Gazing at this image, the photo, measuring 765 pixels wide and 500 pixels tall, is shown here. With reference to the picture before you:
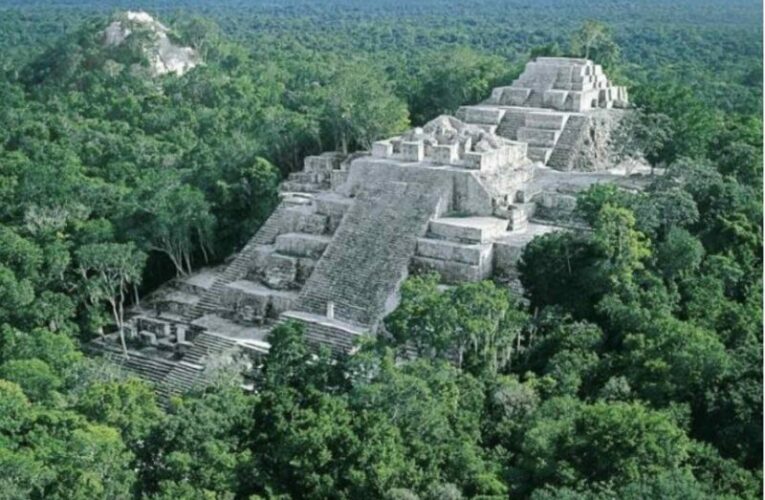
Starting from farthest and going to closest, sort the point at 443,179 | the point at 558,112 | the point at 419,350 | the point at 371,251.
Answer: the point at 558,112, the point at 443,179, the point at 371,251, the point at 419,350

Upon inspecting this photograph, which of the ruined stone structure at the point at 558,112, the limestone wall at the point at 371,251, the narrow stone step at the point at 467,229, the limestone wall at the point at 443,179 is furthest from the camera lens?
the ruined stone structure at the point at 558,112

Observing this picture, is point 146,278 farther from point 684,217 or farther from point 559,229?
point 684,217

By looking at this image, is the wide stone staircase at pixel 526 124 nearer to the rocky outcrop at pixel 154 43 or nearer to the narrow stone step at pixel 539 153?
the narrow stone step at pixel 539 153

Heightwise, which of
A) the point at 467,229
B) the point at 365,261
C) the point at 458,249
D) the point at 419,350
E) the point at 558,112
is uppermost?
the point at 558,112

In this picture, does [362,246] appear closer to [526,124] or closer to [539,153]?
[539,153]

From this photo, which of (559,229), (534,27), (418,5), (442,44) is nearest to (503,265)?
(559,229)

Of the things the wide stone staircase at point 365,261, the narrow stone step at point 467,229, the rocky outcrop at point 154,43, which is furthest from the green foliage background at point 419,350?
the rocky outcrop at point 154,43

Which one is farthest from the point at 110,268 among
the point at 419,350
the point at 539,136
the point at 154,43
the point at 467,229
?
the point at 154,43

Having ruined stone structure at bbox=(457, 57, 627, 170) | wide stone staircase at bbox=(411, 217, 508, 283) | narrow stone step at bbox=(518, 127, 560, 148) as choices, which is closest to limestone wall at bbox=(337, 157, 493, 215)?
wide stone staircase at bbox=(411, 217, 508, 283)
